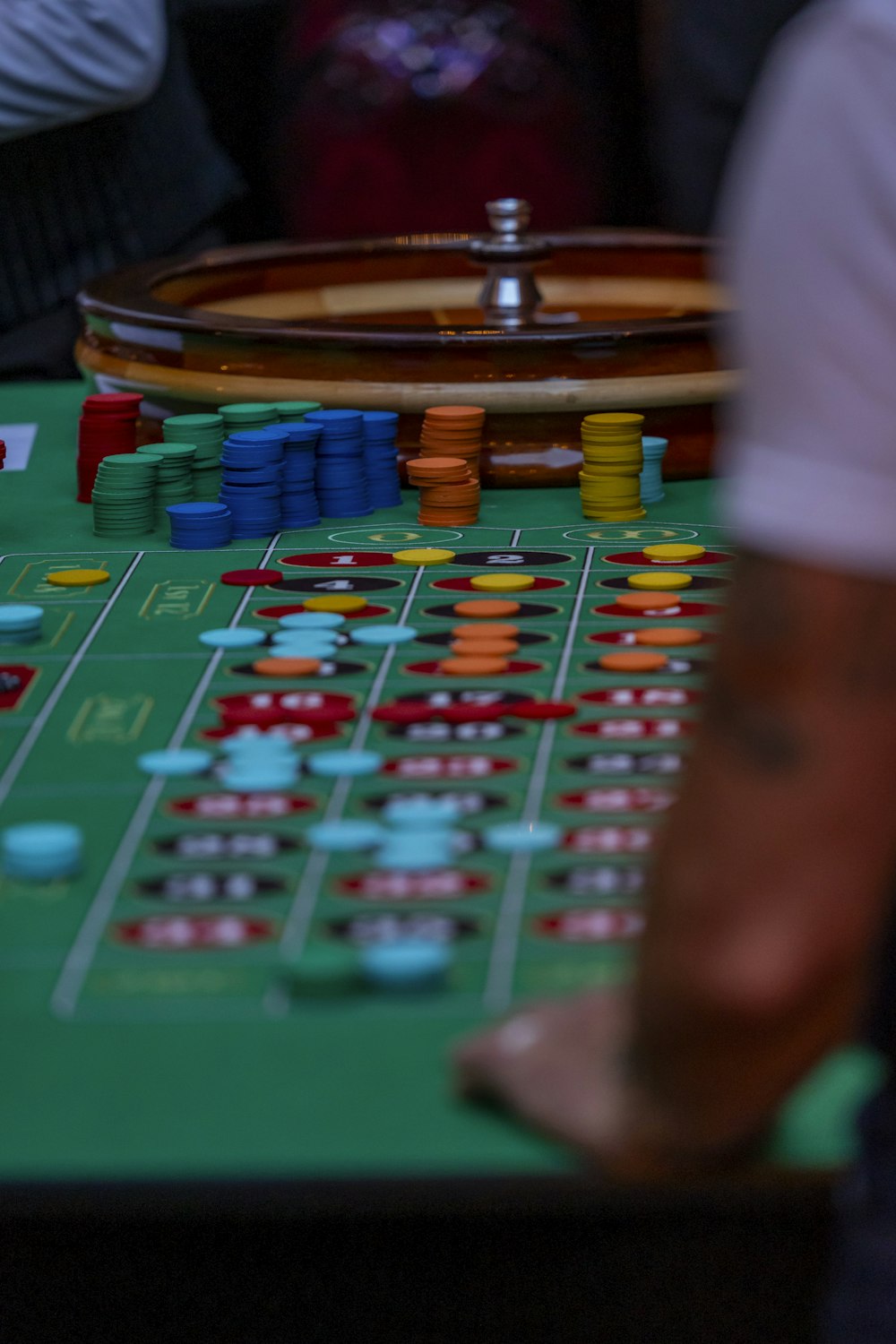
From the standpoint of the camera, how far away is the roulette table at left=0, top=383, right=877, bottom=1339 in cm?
92

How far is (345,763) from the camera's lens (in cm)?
137

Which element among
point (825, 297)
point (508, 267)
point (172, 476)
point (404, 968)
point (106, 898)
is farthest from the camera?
point (508, 267)

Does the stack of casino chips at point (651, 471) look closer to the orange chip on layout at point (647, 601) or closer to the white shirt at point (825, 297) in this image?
the orange chip on layout at point (647, 601)

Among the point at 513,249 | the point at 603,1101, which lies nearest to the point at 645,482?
the point at 513,249

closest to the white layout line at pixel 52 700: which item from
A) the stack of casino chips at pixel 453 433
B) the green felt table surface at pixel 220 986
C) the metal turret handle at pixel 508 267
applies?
the green felt table surface at pixel 220 986

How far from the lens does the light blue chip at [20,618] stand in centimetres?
172

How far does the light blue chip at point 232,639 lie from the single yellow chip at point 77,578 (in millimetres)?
269

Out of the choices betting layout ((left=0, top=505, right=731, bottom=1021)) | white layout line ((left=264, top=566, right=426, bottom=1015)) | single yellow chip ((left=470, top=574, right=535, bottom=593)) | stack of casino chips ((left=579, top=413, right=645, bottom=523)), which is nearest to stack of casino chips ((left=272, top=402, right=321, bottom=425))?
betting layout ((left=0, top=505, right=731, bottom=1021))

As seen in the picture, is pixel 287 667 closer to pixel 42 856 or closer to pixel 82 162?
pixel 42 856

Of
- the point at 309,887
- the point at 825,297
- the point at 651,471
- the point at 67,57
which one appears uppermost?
the point at 825,297

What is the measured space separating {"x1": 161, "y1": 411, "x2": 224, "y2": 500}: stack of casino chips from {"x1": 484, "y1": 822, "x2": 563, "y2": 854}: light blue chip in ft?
3.48

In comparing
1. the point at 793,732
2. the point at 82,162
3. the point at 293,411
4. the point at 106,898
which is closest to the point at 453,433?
the point at 293,411

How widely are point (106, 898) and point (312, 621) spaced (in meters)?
0.61

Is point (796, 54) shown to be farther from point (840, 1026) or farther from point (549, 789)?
point (549, 789)
